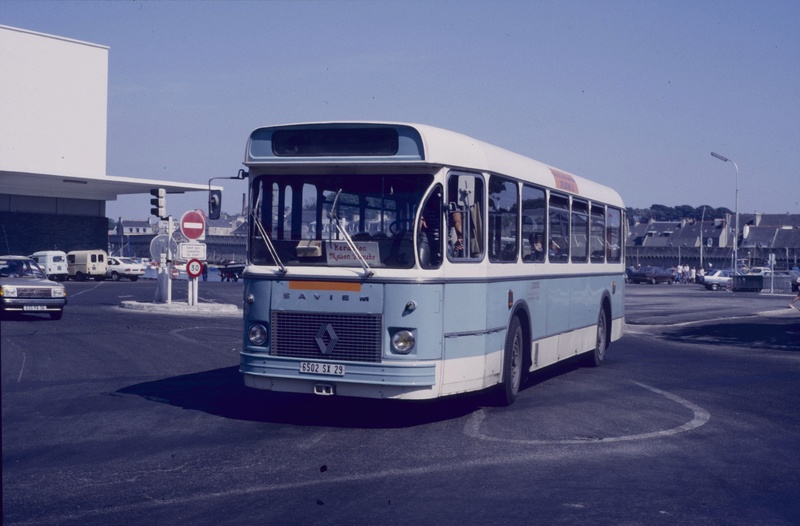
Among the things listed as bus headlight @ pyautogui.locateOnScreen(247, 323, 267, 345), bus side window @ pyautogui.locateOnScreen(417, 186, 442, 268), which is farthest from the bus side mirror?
bus side window @ pyautogui.locateOnScreen(417, 186, 442, 268)

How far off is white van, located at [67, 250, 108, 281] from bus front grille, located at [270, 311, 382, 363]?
51.4m

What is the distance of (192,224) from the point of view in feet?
90.8

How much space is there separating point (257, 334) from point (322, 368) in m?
0.90

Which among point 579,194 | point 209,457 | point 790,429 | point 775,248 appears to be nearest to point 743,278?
point 579,194

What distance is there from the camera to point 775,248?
123500 millimetres

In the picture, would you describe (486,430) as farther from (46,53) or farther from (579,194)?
(46,53)

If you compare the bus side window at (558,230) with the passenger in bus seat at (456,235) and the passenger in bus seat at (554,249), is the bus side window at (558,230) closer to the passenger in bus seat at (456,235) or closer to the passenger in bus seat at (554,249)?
the passenger in bus seat at (554,249)

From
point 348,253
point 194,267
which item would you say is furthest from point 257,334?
point 194,267

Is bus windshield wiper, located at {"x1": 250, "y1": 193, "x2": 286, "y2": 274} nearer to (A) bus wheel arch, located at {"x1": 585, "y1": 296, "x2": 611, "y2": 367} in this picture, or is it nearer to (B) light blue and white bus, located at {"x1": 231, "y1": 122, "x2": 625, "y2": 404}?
(B) light blue and white bus, located at {"x1": 231, "y1": 122, "x2": 625, "y2": 404}

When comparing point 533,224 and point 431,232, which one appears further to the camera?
point 533,224

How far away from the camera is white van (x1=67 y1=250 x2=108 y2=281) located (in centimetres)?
5812

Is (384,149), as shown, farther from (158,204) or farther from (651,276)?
(651,276)

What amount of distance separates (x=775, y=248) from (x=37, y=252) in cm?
9730

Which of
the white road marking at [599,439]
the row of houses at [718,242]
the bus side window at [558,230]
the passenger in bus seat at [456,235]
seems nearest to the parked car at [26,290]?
the bus side window at [558,230]
